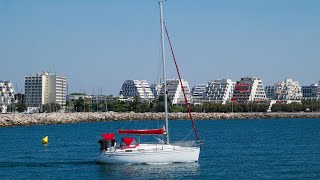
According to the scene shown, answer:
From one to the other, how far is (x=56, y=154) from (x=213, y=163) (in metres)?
14.2

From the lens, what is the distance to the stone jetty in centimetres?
11356

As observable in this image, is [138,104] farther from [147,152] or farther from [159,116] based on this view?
[147,152]

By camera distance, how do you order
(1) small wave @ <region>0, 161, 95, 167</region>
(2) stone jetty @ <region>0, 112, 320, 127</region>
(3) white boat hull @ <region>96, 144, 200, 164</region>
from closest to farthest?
(3) white boat hull @ <region>96, 144, 200, 164</region> < (1) small wave @ <region>0, 161, 95, 167</region> < (2) stone jetty @ <region>0, 112, 320, 127</region>

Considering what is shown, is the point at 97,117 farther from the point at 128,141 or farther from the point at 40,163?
the point at 128,141

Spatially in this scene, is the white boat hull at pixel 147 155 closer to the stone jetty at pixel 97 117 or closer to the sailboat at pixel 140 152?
the sailboat at pixel 140 152

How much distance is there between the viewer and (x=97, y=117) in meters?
142

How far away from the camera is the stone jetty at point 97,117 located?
114 metres

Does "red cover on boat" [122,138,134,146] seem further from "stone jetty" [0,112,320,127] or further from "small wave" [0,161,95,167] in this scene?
"stone jetty" [0,112,320,127]

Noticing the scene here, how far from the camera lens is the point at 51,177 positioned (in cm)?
3347

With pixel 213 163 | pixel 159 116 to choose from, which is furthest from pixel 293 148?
pixel 159 116

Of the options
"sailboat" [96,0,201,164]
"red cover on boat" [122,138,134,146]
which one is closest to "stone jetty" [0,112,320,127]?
"sailboat" [96,0,201,164]

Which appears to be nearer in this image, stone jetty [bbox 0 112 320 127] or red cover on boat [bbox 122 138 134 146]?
red cover on boat [bbox 122 138 134 146]

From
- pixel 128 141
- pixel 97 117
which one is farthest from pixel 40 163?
pixel 97 117

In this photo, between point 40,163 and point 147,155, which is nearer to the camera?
point 147,155
